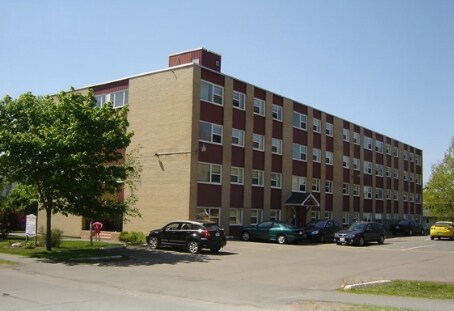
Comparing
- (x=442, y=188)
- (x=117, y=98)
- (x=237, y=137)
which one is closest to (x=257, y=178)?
(x=237, y=137)

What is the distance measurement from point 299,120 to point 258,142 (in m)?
6.97

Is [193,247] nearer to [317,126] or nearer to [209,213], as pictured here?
[209,213]

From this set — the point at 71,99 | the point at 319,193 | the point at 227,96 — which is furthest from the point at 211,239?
the point at 319,193

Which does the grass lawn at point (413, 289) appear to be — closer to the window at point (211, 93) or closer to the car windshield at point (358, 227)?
the car windshield at point (358, 227)

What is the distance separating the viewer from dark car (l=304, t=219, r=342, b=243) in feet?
111

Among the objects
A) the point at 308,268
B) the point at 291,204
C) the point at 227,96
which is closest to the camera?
the point at 308,268

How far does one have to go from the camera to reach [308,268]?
18.9 meters

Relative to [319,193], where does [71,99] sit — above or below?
above

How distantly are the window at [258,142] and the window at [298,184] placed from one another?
5384 mm

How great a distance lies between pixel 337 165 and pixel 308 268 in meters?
31.2

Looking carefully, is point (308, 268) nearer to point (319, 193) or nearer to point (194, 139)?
point (194, 139)

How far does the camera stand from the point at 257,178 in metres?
37.4

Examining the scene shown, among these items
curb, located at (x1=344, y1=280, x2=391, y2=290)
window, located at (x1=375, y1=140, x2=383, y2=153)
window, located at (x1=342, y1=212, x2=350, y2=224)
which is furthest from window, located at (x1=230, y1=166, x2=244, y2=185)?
window, located at (x1=375, y1=140, x2=383, y2=153)

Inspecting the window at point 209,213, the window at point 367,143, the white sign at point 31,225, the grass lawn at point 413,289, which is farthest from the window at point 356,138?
the grass lawn at point 413,289
